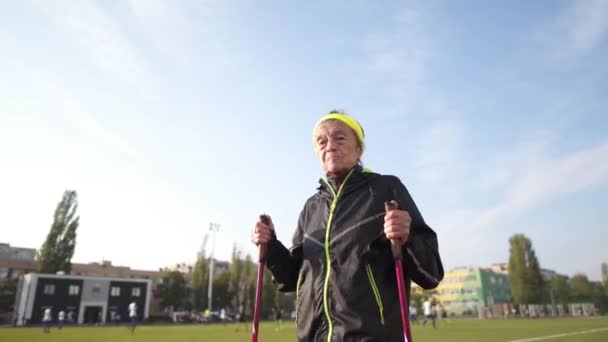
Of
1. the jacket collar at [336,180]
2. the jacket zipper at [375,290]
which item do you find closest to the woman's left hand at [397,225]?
→ the jacket zipper at [375,290]

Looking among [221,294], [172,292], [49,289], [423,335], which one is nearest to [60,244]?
[49,289]

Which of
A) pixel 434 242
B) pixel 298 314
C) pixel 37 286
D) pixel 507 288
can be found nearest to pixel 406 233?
pixel 434 242

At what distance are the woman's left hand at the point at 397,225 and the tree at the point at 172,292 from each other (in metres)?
70.2

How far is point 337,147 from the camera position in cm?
264

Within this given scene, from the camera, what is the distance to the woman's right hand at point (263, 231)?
2.75m

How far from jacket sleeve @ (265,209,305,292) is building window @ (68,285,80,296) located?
61395 mm

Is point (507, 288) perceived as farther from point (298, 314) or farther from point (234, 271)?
point (298, 314)

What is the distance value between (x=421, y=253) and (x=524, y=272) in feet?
272

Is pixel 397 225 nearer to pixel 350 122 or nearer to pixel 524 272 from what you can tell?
pixel 350 122

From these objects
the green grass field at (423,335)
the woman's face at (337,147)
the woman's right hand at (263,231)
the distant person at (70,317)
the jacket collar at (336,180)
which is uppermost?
the woman's face at (337,147)

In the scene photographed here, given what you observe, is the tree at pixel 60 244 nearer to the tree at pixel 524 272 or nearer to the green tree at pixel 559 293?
the tree at pixel 524 272

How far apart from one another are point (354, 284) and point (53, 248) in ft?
207

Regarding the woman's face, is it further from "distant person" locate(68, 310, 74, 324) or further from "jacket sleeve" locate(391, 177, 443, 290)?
"distant person" locate(68, 310, 74, 324)

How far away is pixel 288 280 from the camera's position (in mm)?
2840
